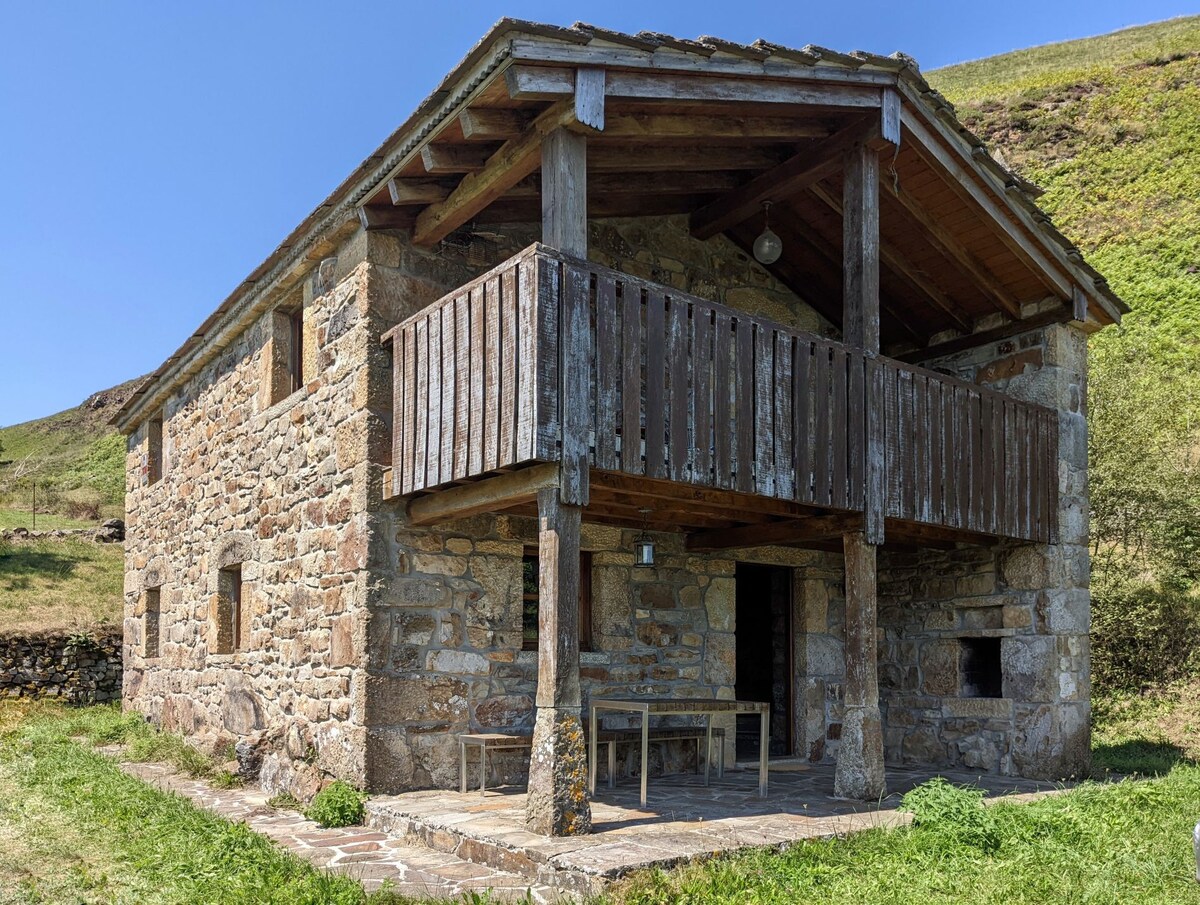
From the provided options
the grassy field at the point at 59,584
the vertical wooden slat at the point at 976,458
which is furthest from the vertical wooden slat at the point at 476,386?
the grassy field at the point at 59,584

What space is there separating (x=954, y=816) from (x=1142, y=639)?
26.9ft

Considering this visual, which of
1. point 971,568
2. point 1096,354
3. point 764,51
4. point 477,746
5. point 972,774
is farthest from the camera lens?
point 1096,354

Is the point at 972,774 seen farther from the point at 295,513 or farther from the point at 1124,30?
the point at 1124,30

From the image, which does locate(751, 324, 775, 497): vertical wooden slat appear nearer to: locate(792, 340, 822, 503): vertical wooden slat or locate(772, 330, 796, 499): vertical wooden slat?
locate(772, 330, 796, 499): vertical wooden slat

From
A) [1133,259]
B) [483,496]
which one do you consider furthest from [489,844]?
[1133,259]

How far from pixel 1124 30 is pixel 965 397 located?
2322 inches

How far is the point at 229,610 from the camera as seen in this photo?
34.3 feet

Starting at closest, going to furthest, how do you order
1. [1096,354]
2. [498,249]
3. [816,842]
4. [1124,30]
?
1. [816,842]
2. [498,249]
3. [1096,354]
4. [1124,30]

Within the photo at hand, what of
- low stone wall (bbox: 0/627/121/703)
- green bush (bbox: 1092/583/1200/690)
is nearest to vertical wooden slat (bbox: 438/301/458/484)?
green bush (bbox: 1092/583/1200/690)

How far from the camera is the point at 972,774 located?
9195mm

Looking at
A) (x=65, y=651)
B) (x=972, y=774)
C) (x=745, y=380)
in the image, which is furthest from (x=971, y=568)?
(x=65, y=651)

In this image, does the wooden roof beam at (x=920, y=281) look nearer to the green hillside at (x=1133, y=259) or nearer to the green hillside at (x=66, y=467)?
the green hillside at (x=1133, y=259)

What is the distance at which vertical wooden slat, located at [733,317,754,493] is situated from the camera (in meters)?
6.96

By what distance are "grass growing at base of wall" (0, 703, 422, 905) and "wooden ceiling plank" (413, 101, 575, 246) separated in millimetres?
4243
